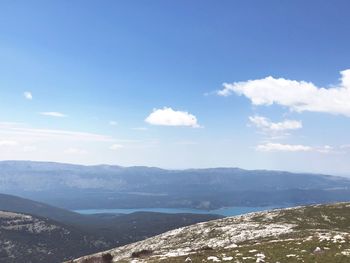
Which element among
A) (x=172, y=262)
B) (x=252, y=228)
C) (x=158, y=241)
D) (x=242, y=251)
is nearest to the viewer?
(x=172, y=262)

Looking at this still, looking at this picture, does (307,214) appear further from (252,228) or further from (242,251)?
(242,251)

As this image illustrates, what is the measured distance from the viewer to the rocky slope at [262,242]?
129ft

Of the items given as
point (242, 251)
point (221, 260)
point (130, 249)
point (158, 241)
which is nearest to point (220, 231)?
point (158, 241)

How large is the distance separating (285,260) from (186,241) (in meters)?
43.3

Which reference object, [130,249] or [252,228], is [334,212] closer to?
[252,228]

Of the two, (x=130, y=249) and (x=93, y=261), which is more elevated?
(x=93, y=261)

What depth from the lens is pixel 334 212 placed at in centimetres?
8506

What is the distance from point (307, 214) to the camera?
8744 cm

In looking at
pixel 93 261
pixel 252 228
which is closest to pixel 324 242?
pixel 93 261

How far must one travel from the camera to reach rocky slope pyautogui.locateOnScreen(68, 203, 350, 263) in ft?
129

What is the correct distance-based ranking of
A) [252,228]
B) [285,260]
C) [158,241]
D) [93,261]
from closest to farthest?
[285,260]
[93,261]
[252,228]
[158,241]

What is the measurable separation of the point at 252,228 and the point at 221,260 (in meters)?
39.3

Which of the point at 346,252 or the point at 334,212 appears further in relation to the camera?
the point at 334,212

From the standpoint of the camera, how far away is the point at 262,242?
54.5 m
